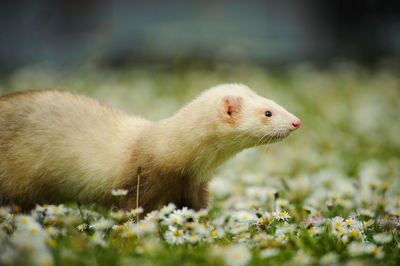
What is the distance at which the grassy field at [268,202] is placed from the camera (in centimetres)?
245

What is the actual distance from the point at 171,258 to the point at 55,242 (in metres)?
0.68

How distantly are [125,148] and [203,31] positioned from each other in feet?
27.8

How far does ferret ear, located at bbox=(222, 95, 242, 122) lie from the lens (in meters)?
3.16

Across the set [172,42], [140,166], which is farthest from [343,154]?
[172,42]

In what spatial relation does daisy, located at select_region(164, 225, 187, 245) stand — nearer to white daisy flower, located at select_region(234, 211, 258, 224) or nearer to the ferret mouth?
white daisy flower, located at select_region(234, 211, 258, 224)

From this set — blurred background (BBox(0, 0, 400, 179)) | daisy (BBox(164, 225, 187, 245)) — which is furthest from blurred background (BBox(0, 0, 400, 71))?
daisy (BBox(164, 225, 187, 245))

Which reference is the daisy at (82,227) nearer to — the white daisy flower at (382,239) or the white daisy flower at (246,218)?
the white daisy flower at (246,218)

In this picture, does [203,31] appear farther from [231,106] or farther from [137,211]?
[137,211]

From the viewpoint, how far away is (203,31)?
11281 millimetres

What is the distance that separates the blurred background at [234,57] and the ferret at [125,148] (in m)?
2.50

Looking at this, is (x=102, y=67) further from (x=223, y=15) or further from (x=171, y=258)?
(x=171, y=258)

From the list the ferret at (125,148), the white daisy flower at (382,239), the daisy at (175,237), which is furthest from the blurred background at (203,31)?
the white daisy flower at (382,239)

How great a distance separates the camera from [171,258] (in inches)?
93.0

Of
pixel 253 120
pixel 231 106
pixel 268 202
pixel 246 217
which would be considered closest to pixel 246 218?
pixel 246 217
